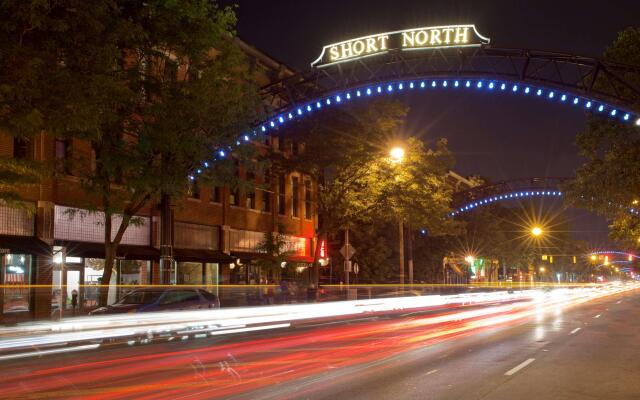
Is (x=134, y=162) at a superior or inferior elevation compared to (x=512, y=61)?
inferior

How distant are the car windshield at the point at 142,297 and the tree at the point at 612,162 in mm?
19135

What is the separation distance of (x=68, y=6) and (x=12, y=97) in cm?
291

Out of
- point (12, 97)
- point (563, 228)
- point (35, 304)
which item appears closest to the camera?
point (12, 97)

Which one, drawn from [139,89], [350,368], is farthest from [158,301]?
[350,368]

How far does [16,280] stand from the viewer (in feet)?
83.1

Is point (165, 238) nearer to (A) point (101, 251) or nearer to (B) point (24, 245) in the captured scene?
(B) point (24, 245)

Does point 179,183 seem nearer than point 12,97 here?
No

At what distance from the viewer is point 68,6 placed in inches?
604

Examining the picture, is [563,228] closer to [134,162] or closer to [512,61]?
[512,61]

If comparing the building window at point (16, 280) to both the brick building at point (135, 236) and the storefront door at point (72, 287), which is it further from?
the storefront door at point (72, 287)

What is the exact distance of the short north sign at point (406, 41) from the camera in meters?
26.9

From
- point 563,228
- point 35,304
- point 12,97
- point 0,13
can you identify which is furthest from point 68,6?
point 563,228

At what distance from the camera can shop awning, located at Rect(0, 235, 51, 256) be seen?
2375 cm

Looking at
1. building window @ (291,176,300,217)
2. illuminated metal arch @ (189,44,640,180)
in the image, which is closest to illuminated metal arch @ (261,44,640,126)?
illuminated metal arch @ (189,44,640,180)
